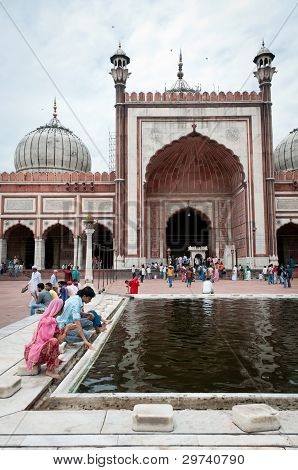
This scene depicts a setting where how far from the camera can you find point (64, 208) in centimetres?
2220

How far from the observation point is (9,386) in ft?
9.12

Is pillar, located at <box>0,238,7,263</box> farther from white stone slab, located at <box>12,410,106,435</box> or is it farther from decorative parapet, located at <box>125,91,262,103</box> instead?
white stone slab, located at <box>12,410,106,435</box>

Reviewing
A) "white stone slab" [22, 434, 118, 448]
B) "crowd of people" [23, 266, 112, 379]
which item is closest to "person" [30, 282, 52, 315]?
"crowd of people" [23, 266, 112, 379]

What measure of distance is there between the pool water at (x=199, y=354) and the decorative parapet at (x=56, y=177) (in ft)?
52.3

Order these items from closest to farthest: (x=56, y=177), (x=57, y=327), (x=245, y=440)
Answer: (x=245, y=440) → (x=57, y=327) → (x=56, y=177)

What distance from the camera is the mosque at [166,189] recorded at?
69.7 ft

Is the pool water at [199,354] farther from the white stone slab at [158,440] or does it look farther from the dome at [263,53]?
the dome at [263,53]

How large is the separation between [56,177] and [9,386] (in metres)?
20.9

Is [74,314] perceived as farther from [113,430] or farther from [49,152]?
[49,152]

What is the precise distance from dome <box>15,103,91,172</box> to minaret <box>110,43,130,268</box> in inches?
243

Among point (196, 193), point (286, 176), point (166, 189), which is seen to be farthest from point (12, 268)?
point (286, 176)

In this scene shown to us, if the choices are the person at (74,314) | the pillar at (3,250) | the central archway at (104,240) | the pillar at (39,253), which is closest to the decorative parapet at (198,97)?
the central archway at (104,240)

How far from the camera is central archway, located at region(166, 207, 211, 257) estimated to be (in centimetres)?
2502

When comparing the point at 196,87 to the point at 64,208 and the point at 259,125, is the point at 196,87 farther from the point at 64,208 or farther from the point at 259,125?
the point at 64,208
